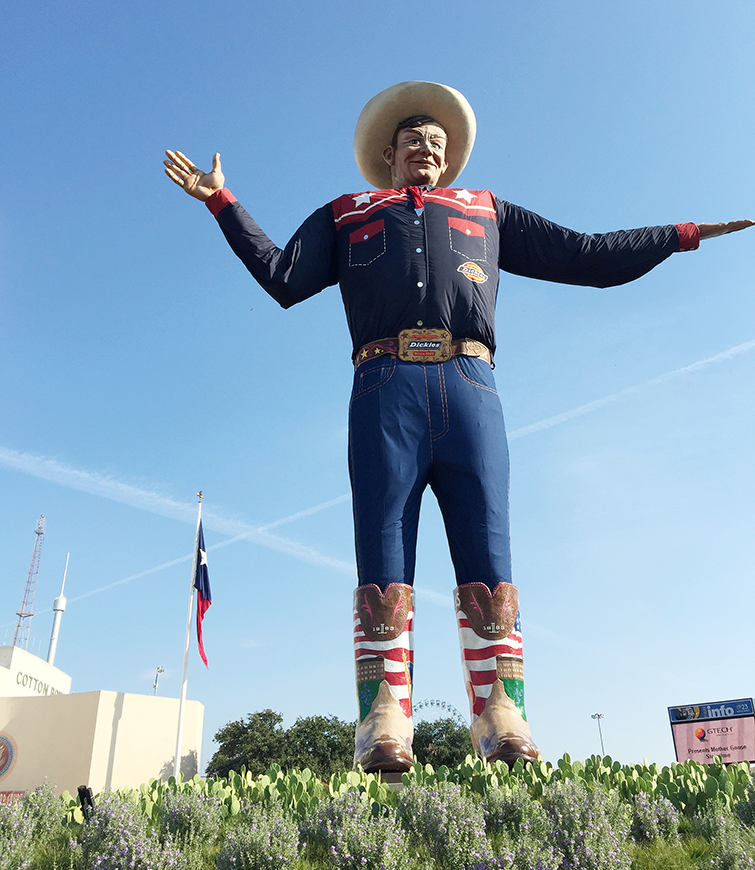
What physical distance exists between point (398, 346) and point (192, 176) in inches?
73.9

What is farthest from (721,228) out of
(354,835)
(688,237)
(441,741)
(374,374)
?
(441,741)

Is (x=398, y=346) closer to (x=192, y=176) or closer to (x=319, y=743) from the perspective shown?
(x=192, y=176)

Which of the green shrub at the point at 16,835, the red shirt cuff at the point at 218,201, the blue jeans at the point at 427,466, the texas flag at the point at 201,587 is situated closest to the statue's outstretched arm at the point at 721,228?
the blue jeans at the point at 427,466

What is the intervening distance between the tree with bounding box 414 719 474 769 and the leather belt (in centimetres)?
2439

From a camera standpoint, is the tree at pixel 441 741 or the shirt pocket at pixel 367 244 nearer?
the shirt pocket at pixel 367 244

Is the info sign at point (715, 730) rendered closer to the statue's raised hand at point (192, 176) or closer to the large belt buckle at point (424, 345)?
the large belt buckle at point (424, 345)

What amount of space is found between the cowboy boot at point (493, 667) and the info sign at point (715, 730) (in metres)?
12.6

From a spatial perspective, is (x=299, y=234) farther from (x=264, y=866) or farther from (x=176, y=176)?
(x=264, y=866)

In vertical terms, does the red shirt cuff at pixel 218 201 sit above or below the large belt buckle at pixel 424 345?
above

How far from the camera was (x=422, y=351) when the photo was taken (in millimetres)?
4684

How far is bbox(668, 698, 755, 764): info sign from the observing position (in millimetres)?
14609

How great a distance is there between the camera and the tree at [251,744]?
93.9ft

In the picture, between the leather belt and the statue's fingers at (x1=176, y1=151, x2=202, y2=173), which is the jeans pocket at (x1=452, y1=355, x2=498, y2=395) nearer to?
the leather belt

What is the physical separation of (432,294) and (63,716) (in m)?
25.6
